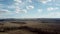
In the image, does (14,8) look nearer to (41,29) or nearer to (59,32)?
(41,29)

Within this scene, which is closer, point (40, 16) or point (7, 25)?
point (40, 16)

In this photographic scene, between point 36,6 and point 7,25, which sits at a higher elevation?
point 36,6

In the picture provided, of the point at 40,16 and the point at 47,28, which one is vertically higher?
the point at 40,16

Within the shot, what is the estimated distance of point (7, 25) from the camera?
6.99m

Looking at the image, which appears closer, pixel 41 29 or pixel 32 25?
pixel 41 29

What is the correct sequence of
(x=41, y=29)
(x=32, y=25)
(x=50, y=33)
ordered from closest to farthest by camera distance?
1. (x=50, y=33)
2. (x=41, y=29)
3. (x=32, y=25)

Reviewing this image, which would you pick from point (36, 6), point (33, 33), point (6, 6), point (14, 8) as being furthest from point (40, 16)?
point (6, 6)

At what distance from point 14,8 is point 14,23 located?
1.79 meters

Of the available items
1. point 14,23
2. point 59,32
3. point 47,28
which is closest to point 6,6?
point 14,23

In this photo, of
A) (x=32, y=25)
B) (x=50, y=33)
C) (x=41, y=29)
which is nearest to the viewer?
(x=50, y=33)

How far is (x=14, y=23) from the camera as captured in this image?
25.6 feet

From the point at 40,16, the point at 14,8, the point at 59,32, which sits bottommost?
the point at 59,32

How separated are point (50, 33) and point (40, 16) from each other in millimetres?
1065

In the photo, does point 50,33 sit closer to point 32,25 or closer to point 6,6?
point 32,25
